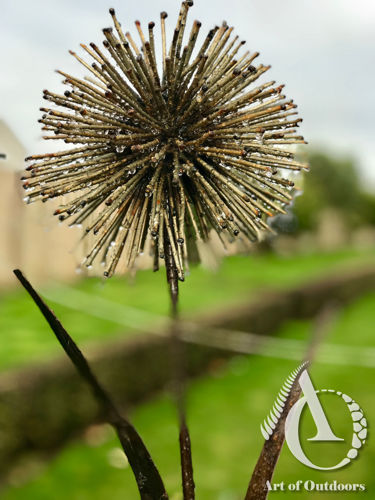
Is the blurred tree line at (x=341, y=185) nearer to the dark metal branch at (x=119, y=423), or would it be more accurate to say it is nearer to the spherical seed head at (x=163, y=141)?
the spherical seed head at (x=163, y=141)

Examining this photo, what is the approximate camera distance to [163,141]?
2.37 feet

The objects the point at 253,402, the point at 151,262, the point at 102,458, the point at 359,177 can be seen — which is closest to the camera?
the point at 151,262

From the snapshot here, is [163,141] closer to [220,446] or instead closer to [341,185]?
[220,446]

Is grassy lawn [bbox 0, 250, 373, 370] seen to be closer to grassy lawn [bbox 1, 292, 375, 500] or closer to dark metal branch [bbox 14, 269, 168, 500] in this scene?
grassy lawn [bbox 1, 292, 375, 500]

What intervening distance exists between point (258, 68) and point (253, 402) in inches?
171

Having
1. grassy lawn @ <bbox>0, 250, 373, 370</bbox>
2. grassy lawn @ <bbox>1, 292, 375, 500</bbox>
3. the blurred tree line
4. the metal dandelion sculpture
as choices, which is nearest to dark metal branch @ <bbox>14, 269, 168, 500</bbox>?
the metal dandelion sculpture

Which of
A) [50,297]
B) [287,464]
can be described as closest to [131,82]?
[287,464]

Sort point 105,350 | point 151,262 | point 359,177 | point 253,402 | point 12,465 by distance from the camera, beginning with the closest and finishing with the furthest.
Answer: point 151,262
point 12,465
point 105,350
point 253,402
point 359,177

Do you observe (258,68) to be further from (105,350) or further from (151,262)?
(105,350)

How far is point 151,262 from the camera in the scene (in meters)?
0.88

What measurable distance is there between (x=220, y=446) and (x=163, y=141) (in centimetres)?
359

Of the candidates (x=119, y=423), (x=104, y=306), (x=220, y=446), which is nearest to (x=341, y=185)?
(x=104, y=306)

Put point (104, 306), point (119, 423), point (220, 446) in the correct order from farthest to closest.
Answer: point (104, 306)
point (220, 446)
point (119, 423)

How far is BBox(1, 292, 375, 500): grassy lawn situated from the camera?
10.7ft
